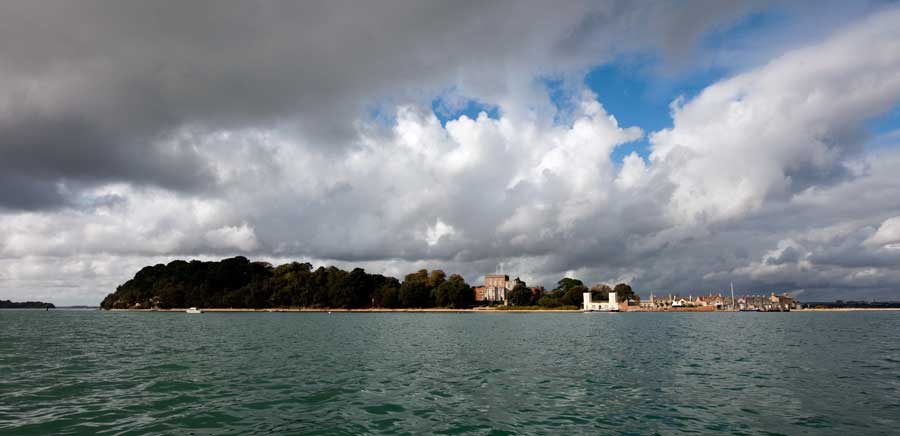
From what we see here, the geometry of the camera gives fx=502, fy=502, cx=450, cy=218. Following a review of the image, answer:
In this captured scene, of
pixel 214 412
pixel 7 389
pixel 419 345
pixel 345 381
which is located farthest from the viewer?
pixel 419 345

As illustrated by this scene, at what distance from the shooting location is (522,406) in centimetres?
2166

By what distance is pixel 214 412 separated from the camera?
20.0 metres

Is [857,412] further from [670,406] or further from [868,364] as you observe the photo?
[868,364]

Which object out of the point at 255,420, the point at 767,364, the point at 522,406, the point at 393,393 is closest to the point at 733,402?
the point at 522,406

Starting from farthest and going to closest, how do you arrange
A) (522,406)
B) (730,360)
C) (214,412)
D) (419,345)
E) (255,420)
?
(419,345) < (730,360) < (522,406) < (214,412) < (255,420)

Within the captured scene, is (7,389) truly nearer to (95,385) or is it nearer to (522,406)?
(95,385)

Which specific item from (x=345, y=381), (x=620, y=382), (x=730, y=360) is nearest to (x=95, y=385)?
(x=345, y=381)

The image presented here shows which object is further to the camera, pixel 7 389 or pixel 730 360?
pixel 730 360

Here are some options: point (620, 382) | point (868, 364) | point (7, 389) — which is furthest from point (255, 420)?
point (868, 364)

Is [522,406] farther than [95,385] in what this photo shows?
No

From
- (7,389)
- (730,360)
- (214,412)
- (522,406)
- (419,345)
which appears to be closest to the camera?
(214,412)

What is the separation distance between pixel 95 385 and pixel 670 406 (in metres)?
28.1

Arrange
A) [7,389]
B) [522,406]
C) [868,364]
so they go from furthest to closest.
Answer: [868,364], [7,389], [522,406]

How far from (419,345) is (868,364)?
1481 inches
